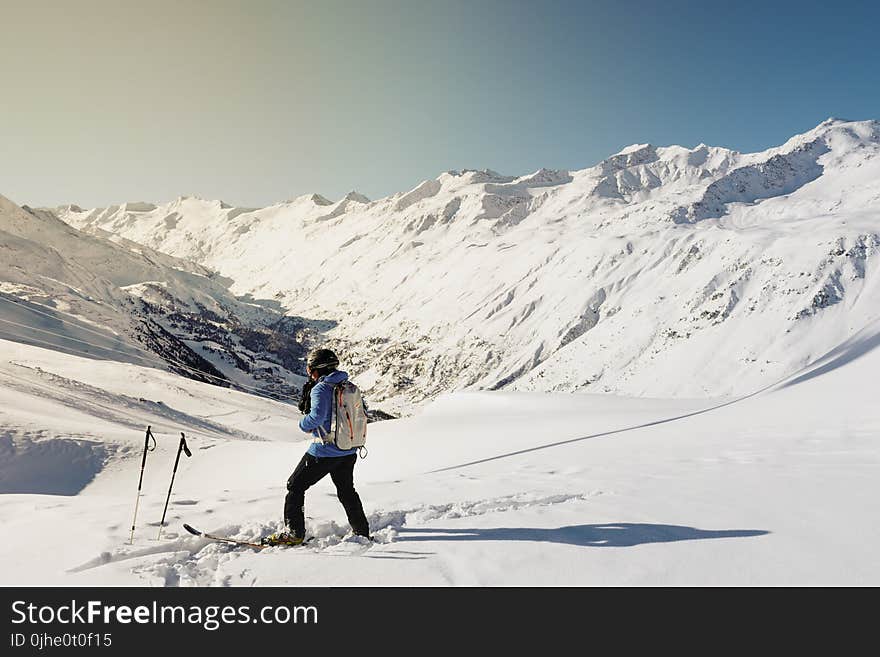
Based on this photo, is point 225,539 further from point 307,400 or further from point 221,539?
point 307,400

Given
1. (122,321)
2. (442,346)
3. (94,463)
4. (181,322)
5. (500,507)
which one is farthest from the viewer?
(442,346)

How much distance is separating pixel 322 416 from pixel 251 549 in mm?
1788

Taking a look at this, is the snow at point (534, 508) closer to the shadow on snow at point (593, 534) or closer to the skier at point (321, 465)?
the shadow on snow at point (593, 534)

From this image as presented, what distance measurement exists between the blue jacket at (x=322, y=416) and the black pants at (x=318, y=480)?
11 cm

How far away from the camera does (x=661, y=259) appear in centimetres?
13912

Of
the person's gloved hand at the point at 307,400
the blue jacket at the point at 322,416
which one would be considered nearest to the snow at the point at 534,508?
the blue jacket at the point at 322,416

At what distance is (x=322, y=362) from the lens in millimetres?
6332

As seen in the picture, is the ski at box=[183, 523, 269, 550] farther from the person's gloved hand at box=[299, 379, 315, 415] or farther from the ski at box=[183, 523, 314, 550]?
the person's gloved hand at box=[299, 379, 315, 415]

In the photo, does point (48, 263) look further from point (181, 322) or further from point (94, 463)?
point (94, 463)

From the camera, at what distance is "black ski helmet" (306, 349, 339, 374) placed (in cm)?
622

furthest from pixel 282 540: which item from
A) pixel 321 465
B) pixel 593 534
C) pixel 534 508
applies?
pixel 593 534
